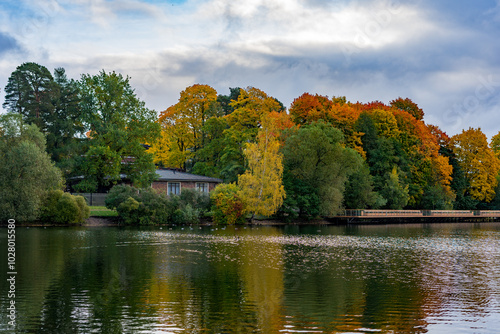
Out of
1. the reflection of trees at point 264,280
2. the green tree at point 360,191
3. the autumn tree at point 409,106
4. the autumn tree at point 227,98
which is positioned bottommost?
the reflection of trees at point 264,280

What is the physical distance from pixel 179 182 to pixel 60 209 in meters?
22.6

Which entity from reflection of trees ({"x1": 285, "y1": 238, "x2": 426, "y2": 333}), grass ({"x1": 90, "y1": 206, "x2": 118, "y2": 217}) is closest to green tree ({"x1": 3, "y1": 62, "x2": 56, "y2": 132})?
grass ({"x1": 90, "y1": 206, "x2": 118, "y2": 217})

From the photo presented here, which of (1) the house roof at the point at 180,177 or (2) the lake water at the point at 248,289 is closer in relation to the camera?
(2) the lake water at the point at 248,289

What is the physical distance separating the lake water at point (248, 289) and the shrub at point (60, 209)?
60.7 ft

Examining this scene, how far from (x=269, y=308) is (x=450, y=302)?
6.57m

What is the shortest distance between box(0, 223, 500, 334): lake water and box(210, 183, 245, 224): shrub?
2569cm

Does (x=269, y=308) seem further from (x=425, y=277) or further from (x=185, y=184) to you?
(x=185, y=184)

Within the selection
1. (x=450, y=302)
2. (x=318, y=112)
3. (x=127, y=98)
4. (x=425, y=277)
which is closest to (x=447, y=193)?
(x=318, y=112)

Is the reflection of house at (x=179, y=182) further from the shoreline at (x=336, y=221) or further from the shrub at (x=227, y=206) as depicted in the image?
the shoreline at (x=336, y=221)

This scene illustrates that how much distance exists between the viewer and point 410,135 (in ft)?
273

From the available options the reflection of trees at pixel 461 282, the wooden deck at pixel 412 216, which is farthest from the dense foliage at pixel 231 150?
the reflection of trees at pixel 461 282

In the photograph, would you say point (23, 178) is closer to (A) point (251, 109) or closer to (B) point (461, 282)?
(A) point (251, 109)

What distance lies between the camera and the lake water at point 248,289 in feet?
50.5

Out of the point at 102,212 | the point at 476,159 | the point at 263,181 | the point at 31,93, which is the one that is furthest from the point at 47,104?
the point at 476,159
